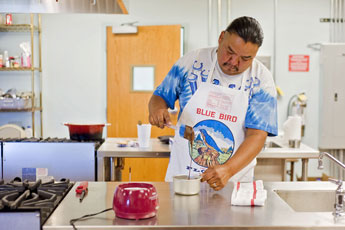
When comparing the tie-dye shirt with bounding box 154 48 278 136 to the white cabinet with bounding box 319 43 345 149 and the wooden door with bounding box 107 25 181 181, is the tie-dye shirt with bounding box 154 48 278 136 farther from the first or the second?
the white cabinet with bounding box 319 43 345 149

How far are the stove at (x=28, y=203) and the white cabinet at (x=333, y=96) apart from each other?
14.2 ft

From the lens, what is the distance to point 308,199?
1.83 m

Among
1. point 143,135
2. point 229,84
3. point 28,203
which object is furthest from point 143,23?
point 28,203

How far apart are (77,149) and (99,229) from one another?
1.72 meters

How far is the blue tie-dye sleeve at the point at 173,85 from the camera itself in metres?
2.13

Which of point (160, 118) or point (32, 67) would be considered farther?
point (32, 67)

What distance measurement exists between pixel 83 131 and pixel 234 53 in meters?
1.57

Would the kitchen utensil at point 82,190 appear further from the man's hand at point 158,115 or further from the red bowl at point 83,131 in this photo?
the red bowl at point 83,131

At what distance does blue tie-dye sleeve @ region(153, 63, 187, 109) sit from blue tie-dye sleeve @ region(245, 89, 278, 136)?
0.38 m

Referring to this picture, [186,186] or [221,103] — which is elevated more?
[221,103]

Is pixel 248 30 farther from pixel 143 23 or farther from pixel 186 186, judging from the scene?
pixel 143 23

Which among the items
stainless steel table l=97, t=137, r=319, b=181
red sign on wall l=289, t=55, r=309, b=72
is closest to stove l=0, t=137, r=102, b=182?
stainless steel table l=97, t=137, r=319, b=181

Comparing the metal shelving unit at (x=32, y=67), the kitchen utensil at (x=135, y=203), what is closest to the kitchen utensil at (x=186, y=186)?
the kitchen utensil at (x=135, y=203)

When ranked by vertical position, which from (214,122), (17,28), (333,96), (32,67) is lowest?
(214,122)
